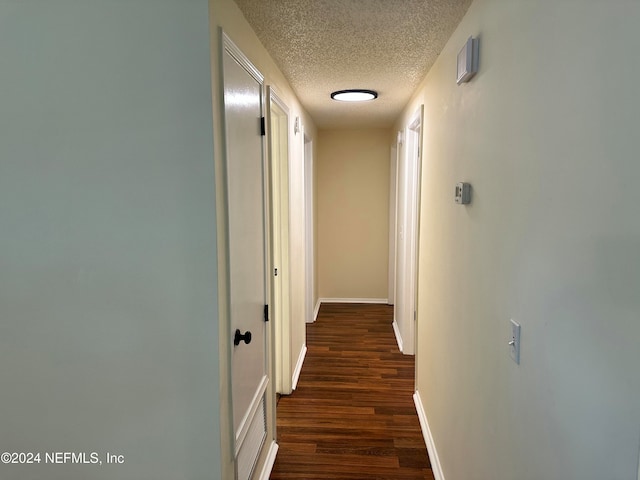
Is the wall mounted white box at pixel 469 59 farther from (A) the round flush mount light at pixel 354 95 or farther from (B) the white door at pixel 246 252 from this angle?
(A) the round flush mount light at pixel 354 95

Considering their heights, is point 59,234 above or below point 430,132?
below

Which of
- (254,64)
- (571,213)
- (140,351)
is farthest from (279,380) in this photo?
(571,213)

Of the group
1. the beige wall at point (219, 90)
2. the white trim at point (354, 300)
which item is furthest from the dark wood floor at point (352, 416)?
the white trim at point (354, 300)

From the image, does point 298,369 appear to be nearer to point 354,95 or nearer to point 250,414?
point 250,414

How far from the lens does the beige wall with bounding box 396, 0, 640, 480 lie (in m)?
0.69

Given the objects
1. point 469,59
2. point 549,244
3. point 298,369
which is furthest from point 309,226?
point 549,244

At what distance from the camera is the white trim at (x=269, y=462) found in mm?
2065

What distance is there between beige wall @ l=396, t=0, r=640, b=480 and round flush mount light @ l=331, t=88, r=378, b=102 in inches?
50.1

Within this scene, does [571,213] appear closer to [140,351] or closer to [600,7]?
[600,7]

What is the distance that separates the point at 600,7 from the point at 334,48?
1559 millimetres

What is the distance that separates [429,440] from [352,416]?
0.55 metres

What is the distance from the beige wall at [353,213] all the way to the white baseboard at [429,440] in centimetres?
259

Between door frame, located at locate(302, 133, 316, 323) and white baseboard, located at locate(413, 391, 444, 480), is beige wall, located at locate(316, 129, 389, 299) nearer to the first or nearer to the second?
door frame, located at locate(302, 133, 316, 323)

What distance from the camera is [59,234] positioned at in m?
1.44
